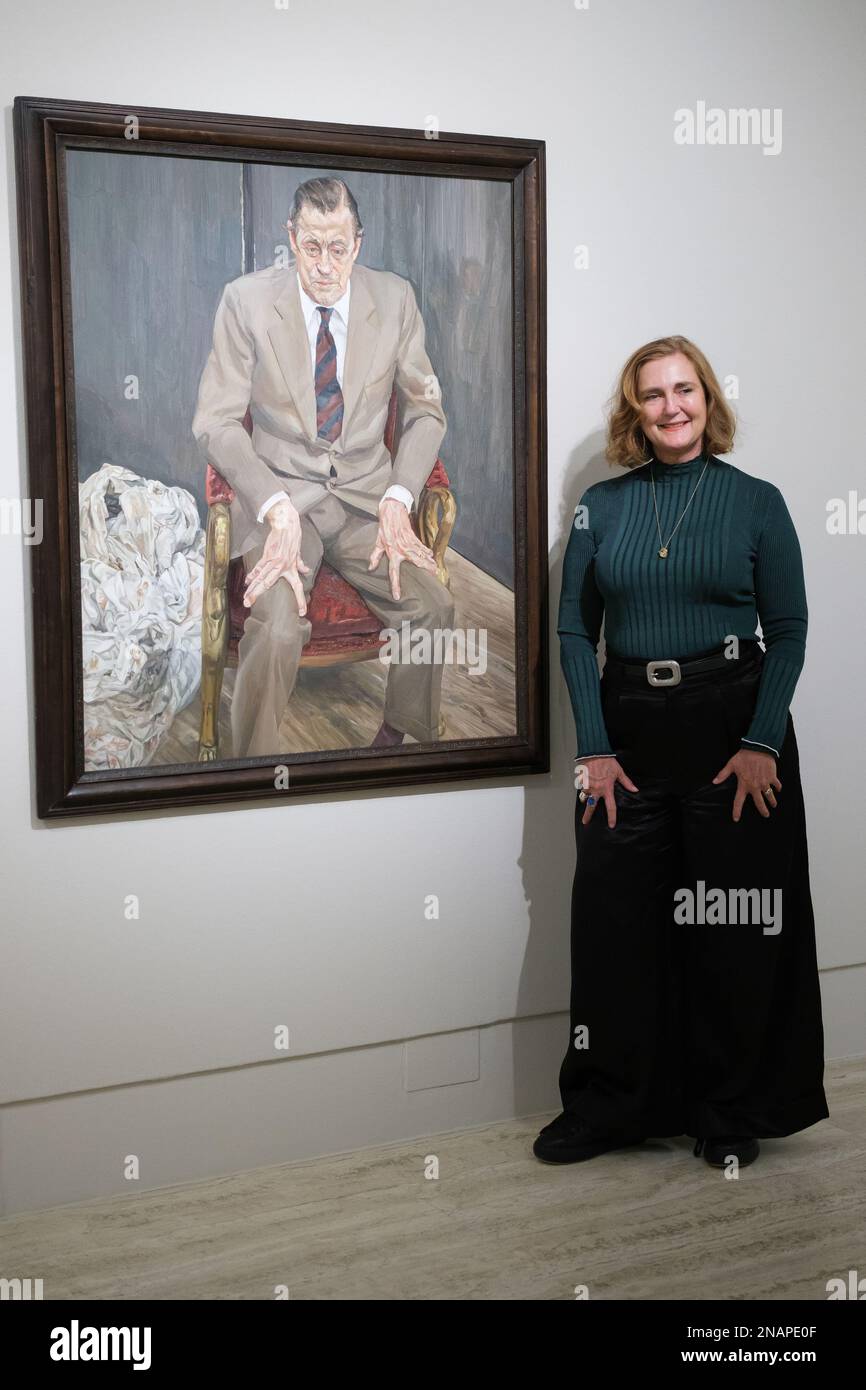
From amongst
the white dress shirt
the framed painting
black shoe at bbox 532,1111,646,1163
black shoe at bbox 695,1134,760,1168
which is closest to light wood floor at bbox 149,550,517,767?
the framed painting

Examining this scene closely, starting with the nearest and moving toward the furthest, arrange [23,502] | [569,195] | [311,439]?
[23,502] < [311,439] < [569,195]

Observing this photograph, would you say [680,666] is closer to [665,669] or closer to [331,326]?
[665,669]

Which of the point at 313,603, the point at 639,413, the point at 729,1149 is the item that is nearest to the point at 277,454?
the point at 313,603

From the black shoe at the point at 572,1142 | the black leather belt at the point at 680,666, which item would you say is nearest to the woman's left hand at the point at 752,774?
the black leather belt at the point at 680,666

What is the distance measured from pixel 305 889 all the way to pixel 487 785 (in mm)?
468

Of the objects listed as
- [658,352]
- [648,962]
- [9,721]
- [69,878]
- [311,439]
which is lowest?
[648,962]

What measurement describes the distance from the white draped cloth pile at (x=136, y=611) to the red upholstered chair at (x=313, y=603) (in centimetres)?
3

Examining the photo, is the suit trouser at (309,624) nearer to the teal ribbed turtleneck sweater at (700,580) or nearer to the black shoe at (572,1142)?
the teal ribbed turtleneck sweater at (700,580)

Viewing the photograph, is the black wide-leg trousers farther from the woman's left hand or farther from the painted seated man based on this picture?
the painted seated man

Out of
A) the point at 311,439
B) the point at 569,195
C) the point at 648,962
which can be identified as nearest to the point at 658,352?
the point at 569,195

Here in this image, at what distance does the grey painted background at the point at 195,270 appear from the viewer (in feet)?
8.45

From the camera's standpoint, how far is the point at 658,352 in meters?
2.79
